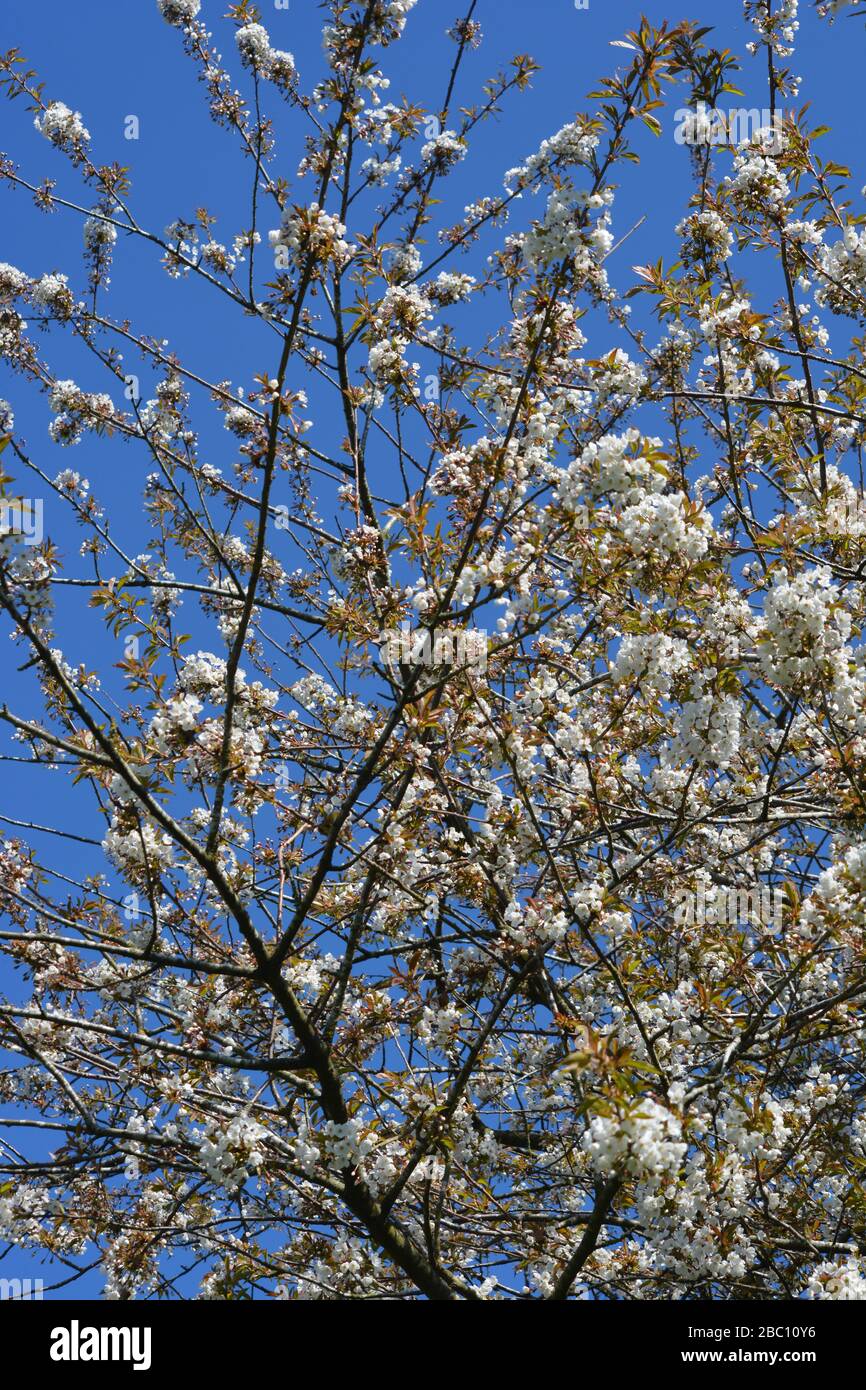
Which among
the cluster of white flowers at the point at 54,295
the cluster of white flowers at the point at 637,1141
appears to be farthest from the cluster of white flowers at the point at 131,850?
the cluster of white flowers at the point at 54,295

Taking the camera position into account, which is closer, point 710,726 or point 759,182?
point 710,726

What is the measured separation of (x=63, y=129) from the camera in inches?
237

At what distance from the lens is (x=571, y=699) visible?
507cm

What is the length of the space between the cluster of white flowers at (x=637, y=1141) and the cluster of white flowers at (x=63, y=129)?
5.41 meters

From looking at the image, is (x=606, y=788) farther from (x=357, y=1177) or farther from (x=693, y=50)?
(x=693, y=50)

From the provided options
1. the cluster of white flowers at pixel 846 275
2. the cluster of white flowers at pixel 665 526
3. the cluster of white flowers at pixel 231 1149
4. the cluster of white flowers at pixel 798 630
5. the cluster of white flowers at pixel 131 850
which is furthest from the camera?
the cluster of white flowers at pixel 846 275

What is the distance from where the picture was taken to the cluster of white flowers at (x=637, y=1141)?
108 inches

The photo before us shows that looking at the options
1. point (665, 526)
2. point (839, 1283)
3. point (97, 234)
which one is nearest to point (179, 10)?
point (97, 234)

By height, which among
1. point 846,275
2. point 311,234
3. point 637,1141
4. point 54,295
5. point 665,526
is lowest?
point 637,1141

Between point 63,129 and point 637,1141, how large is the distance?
5.57m

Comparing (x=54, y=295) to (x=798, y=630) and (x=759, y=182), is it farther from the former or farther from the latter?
(x=798, y=630)

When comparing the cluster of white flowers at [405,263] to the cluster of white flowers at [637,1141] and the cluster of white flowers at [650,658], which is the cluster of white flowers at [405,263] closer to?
the cluster of white flowers at [650,658]

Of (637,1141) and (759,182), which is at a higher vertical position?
(759,182)

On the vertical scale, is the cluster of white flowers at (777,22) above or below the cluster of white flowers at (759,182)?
above
